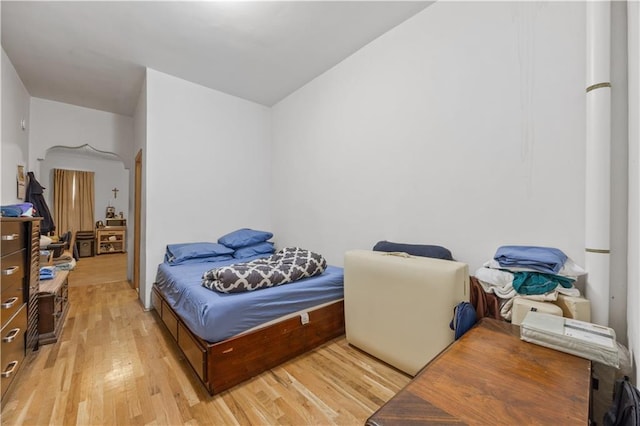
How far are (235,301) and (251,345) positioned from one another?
0.35 meters

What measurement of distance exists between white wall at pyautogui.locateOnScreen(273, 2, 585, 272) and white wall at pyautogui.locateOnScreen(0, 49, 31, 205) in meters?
3.45

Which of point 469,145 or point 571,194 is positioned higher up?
point 469,145

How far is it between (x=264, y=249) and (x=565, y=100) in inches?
132

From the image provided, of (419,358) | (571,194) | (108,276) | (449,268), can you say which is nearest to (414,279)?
(449,268)

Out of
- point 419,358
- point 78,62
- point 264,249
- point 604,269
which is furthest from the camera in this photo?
point 264,249

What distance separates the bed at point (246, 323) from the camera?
173 cm

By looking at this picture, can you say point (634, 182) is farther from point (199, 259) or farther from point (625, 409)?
point (199, 259)

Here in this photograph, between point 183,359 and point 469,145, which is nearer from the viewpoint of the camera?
point 469,145

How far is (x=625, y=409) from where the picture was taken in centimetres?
87

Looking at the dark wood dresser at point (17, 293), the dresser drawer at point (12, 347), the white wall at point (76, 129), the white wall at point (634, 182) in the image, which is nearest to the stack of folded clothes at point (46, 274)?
the dark wood dresser at point (17, 293)

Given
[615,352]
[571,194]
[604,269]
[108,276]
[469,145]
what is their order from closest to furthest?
[615,352] < [604,269] < [571,194] < [469,145] < [108,276]

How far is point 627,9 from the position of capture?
4.60 feet

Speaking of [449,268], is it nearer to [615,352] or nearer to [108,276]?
[615,352]

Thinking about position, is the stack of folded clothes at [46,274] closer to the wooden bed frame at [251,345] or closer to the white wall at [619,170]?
the wooden bed frame at [251,345]
